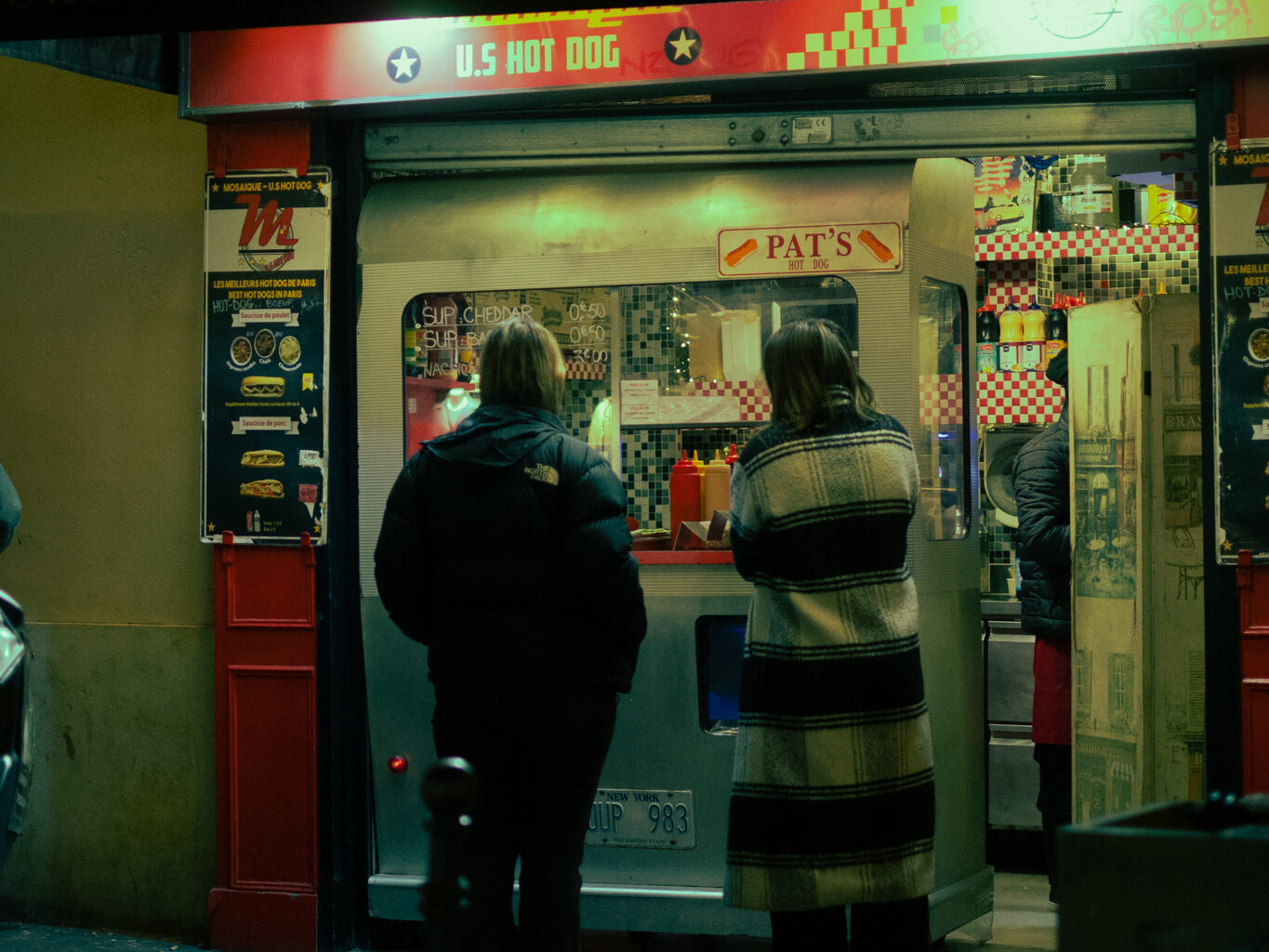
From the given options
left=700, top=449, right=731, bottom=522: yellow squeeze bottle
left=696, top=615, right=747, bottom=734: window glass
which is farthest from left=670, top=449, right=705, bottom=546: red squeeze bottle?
left=696, top=615, right=747, bottom=734: window glass

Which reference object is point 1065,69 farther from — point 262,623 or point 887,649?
point 262,623

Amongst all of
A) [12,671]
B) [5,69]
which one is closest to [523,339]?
[12,671]

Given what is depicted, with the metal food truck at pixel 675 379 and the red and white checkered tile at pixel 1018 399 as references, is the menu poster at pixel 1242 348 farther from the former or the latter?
the red and white checkered tile at pixel 1018 399

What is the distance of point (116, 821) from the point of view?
511 cm

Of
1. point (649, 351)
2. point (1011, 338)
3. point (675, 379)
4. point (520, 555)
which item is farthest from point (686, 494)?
point (1011, 338)

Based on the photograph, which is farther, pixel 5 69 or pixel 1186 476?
pixel 5 69

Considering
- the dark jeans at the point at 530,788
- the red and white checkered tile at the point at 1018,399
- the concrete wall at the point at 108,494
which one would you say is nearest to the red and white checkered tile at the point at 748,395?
the dark jeans at the point at 530,788

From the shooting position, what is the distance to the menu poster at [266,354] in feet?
15.7

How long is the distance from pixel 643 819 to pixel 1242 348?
2.52 metres

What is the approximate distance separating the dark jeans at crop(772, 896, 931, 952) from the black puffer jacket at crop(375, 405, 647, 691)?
0.76m

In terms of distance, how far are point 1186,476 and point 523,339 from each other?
2620 millimetres

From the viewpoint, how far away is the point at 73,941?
4973 mm

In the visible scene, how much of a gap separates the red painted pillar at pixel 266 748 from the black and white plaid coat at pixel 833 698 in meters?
2.00

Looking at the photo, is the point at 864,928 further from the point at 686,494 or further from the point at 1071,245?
the point at 1071,245
